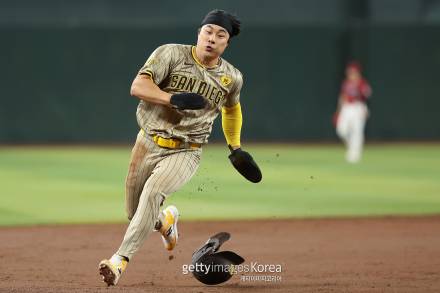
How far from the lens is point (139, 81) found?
281 inches

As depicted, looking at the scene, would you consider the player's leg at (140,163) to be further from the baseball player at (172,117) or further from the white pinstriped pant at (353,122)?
the white pinstriped pant at (353,122)

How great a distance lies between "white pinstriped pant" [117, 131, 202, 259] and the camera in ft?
23.4

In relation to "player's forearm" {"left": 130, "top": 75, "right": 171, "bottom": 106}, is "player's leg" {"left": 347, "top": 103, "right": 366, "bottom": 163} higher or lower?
higher

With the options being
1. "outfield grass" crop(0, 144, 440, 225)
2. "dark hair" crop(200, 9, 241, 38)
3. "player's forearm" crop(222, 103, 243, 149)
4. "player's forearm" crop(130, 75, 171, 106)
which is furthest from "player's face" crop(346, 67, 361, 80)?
"player's forearm" crop(130, 75, 171, 106)

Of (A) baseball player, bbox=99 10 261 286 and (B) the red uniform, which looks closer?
(A) baseball player, bbox=99 10 261 286

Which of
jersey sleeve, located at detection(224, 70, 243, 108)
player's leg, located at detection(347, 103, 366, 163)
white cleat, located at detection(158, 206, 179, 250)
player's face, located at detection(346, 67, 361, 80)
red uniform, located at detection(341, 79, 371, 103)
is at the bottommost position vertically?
white cleat, located at detection(158, 206, 179, 250)

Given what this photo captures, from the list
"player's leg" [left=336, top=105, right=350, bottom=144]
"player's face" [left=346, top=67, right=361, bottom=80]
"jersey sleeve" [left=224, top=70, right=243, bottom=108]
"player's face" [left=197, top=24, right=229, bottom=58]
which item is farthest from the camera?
"player's leg" [left=336, top=105, right=350, bottom=144]

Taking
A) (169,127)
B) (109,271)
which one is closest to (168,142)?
(169,127)

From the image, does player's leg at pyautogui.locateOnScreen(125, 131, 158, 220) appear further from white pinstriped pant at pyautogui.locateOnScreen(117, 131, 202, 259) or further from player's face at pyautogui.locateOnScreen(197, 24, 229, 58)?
player's face at pyautogui.locateOnScreen(197, 24, 229, 58)

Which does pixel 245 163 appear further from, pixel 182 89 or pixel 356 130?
pixel 356 130

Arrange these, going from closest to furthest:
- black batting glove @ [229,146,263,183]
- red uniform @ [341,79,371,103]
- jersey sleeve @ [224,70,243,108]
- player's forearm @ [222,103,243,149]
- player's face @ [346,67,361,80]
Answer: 1. jersey sleeve @ [224,70,243,108]
2. black batting glove @ [229,146,263,183]
3. player's forearm @ [222,103,243,149]
4. player's face @ [346,67,361,80]
5. red uniform @ [341,79,371,103]

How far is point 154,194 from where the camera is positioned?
7.20 metres

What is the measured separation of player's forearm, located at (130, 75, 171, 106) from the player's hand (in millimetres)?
61

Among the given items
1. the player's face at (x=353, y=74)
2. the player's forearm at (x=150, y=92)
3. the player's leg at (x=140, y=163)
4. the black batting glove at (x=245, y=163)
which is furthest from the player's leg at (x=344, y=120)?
the player's forearm at (x=150, y=92)
